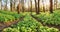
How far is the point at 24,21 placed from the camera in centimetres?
703

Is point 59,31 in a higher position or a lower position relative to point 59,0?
lower

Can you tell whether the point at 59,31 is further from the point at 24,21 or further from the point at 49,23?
the point at 24,21

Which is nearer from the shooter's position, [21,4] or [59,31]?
[59,31]

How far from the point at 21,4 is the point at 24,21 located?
18.8 inches

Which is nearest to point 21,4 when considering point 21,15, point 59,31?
point 21,15

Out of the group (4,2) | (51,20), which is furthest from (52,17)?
(4,2)

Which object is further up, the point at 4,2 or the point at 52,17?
the point at 4,2

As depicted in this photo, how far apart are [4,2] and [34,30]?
1.12 m

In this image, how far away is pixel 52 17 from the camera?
6910 millimetres

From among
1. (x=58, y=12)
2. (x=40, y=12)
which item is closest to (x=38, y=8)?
(x=40, y=12)

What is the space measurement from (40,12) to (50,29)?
603mm

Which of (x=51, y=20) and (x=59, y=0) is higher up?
(x=59, y=0)

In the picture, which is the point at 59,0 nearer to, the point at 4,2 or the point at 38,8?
the point at 38,8

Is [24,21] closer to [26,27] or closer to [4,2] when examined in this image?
[26,27]
